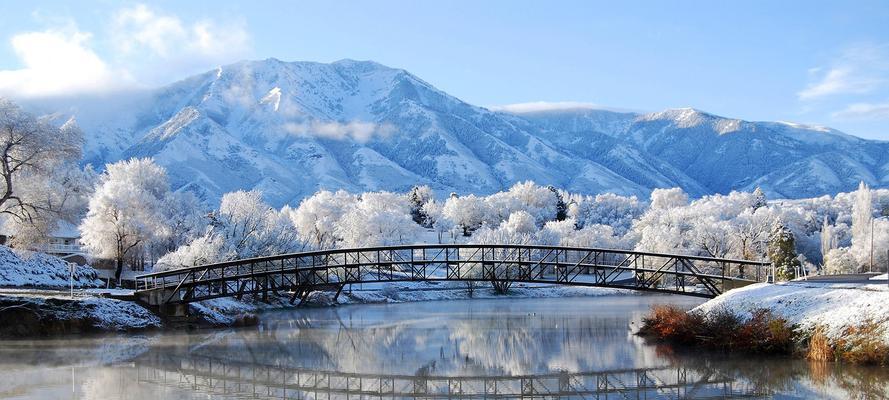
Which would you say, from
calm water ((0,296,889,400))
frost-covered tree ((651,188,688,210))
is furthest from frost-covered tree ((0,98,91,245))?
frost-covered tree ((651,188,688,210))

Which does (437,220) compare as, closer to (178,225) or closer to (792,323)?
(178,225)

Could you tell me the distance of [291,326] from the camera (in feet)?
189

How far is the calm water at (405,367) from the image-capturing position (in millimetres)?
29609

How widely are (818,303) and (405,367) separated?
61.3ft

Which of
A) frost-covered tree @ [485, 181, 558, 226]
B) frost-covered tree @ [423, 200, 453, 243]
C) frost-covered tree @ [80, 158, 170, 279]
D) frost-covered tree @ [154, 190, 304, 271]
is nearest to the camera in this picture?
frost-covered tree @ [154, 190, 304, 271]

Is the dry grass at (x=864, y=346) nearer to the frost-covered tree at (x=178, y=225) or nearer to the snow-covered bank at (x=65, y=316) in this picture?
the snow-covered bank at (x=65, y=316)

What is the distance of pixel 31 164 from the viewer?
176 feet

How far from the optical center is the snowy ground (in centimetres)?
3394

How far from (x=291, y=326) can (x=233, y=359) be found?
1773 cm

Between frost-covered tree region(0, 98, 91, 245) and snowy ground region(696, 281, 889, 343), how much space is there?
4153 cm

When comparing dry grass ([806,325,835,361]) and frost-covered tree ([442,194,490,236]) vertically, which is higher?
frost-covered tree ([442,194,490,236])

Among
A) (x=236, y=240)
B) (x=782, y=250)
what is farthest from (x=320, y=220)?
(x=782, y=250)

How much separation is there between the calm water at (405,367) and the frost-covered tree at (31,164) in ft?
40.9

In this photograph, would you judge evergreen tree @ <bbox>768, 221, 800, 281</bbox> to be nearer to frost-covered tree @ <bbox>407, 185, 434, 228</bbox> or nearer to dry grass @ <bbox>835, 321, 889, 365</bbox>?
dry grass @ <bbox>835, 321, 889, 365</bbox>
